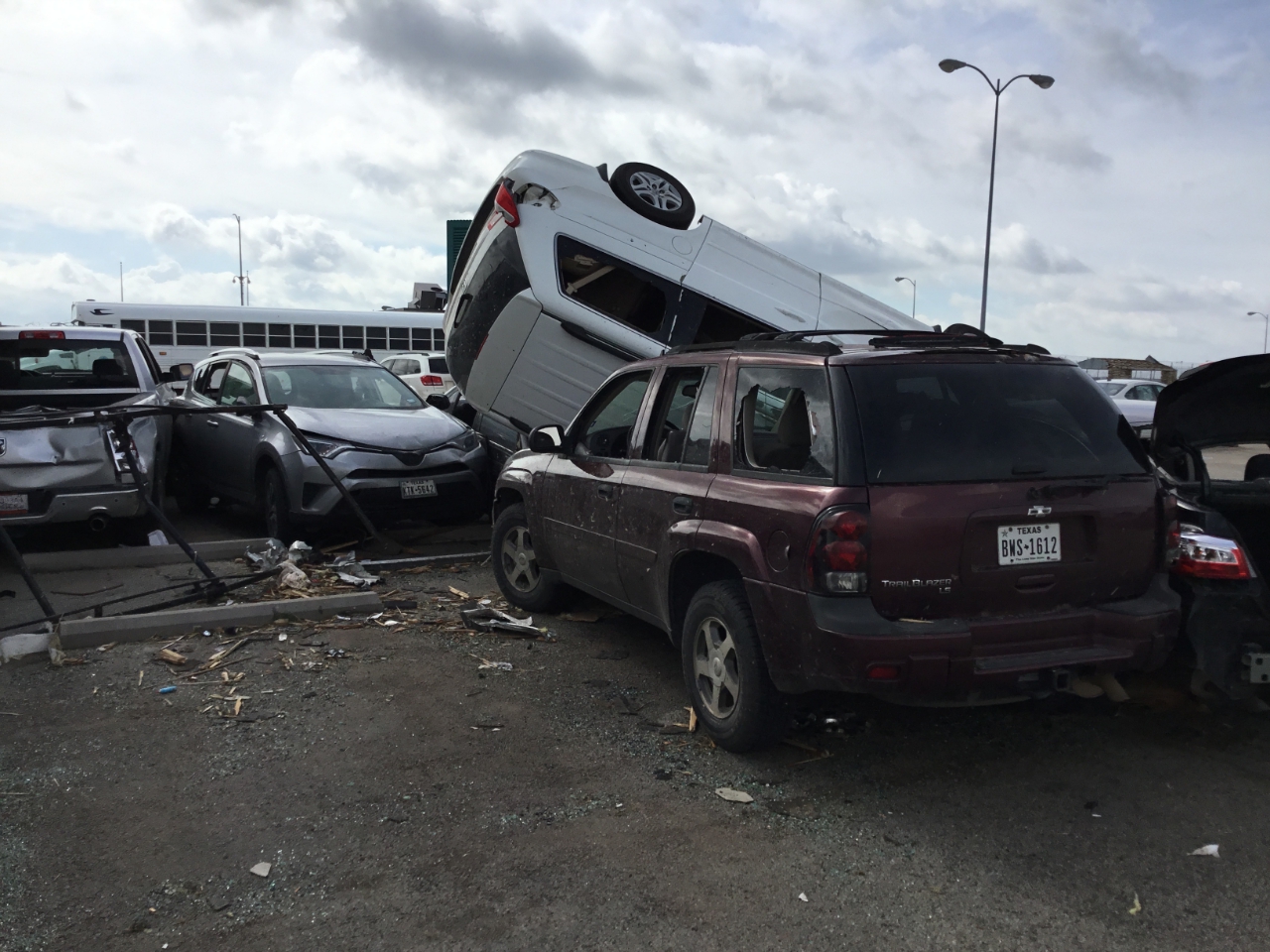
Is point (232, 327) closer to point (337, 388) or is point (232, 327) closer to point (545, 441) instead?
point (337, 388)

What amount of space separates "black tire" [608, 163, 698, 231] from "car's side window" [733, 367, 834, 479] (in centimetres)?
530

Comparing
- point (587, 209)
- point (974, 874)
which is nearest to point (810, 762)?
point (974, 874)

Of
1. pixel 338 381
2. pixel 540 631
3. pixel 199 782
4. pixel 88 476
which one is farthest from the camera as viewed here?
pixel 338 381

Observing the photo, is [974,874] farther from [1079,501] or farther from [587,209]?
[587,209]

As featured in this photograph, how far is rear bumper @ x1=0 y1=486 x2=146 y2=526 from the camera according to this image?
8273 millimetres

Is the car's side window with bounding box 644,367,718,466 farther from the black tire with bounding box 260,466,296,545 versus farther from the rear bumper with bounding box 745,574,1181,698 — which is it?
the black tire with bounding box 260,466,296,545

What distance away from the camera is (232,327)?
2842 cm

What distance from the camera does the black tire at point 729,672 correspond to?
442cm

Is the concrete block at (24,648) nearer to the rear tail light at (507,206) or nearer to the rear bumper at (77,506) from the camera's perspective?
the rear bumper at (77,506)

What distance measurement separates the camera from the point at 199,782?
4398mm

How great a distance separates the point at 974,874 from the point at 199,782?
9.82 feet

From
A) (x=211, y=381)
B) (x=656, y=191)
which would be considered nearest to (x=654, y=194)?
(x=656, y=191)

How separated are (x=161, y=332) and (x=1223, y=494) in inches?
1082

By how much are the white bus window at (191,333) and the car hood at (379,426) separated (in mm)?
20303
